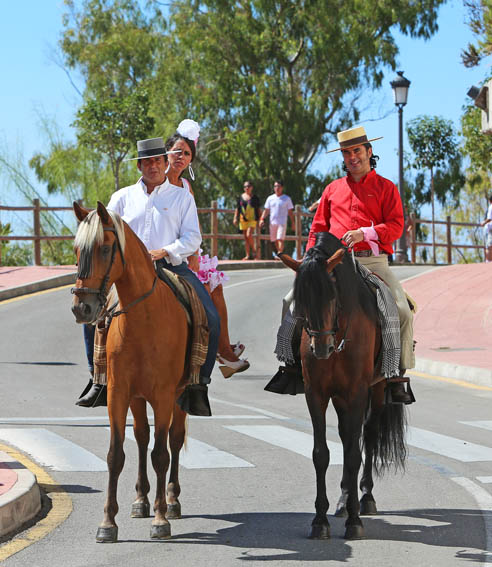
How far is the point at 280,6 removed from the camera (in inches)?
1805

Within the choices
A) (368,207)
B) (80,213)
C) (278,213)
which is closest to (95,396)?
(80,213)

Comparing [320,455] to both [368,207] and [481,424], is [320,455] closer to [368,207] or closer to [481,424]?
[368,207]

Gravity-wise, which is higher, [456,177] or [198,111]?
[198,111]

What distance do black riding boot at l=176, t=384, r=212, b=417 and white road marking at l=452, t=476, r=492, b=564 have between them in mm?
1986

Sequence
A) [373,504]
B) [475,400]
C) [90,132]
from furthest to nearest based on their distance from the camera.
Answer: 1. [90,132]
2. [475,400]
3. [373,504]

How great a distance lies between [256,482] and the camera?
8664mm

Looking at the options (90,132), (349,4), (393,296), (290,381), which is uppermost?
(349,4)

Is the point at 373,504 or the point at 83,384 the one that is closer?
the point at 373,504

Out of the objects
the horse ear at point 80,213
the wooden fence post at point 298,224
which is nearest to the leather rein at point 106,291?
the horse ear at point 80,213

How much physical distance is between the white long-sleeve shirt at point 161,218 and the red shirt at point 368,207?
2.96ft

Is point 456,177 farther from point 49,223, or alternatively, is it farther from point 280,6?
point 49,223

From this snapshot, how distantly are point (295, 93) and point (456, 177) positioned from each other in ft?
25.2

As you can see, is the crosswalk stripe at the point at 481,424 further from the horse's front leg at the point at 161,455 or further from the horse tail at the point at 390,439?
the horse's front leg at the point at 161,455

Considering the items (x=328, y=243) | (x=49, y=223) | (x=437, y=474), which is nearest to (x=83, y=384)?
(x=437, y=474)
